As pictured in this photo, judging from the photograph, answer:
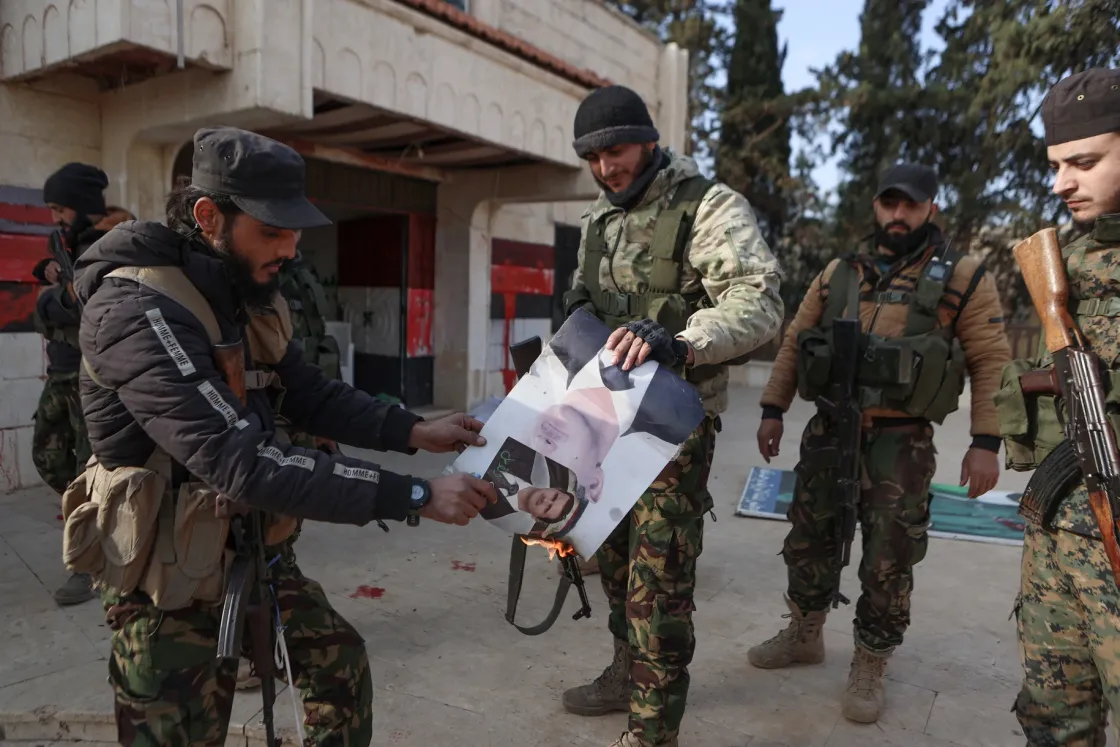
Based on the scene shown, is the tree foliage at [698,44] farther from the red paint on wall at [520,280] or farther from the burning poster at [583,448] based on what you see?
the burning poster at [583,448]

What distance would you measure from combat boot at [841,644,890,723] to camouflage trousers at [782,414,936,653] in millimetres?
46

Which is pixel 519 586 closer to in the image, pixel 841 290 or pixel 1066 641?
pixel 1066 641

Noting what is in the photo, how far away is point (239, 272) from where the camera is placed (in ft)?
5.58

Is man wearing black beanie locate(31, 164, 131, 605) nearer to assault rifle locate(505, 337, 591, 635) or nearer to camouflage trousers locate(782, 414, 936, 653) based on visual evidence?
assault rifle locate(505, 337, 591, 635)

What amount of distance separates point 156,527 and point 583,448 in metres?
0.91

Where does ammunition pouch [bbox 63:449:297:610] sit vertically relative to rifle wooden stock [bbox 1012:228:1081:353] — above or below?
below

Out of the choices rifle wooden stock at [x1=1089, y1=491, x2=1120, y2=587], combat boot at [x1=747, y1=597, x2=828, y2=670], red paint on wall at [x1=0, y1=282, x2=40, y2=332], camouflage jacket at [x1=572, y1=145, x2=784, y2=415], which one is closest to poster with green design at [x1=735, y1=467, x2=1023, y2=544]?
combat boot at [x1=747, y1=597, x2=828, y2=670]

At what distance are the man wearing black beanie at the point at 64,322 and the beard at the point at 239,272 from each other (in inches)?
88.9

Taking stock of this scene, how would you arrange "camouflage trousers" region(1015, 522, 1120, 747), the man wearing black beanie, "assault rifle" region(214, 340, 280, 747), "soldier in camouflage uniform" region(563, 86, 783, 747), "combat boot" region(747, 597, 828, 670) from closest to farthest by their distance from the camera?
"assault rifle" region(214, 340, 280, 747) < "camouflage trousers" region(1015, 522, 1120, 747) < "soldier in camouflage uniform" region(563, 86, 783, 747) < "combat boot" region(747, 597, 828, 670) < the man wearing black beanie

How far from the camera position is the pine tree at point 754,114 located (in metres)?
15.9

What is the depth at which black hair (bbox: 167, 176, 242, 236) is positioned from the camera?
5.41 feet

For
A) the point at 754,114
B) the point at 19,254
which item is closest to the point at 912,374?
the point at 19,254

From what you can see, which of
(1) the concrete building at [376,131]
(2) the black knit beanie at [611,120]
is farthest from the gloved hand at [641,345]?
(1) the concrete building at [376,131]

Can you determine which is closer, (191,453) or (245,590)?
(191,453)
